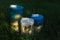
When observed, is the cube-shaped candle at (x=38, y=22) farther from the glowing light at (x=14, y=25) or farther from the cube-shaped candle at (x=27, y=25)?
the glowing light at (x=14, y=25)

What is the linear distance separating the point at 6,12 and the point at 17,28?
1.85 ft

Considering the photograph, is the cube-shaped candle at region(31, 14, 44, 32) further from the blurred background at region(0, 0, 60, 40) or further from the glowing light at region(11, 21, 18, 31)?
the glowing light at region(11, 21, 18, 31)

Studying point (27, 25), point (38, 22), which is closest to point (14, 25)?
point (27, 25)

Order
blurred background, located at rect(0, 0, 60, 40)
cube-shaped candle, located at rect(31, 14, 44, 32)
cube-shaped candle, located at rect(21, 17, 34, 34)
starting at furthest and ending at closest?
1. cube-shaped candle, located at rect(31, 14, 44, 32)
2. cube-shaped candle, located at rect(21, 17, 34, 34)
3. blurred background, located at rect(0, 0, 60, 40)

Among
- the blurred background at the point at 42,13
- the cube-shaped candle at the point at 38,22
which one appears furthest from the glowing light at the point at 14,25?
the cube-shaped candle at the point at 38,22

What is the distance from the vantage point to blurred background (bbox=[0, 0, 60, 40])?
3.93 metres

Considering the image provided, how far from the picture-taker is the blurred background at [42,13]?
3931 mm

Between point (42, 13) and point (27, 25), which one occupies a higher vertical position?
point (42, 13)

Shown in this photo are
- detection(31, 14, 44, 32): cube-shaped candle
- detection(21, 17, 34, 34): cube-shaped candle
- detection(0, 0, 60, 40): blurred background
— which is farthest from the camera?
detection(31, 14, 44, 32): cube-shaped candle

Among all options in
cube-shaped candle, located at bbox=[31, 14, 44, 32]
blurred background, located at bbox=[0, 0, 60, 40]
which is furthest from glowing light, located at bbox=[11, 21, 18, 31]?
cube-shaped candle, located at bbox=[31, 14, 44, 32]

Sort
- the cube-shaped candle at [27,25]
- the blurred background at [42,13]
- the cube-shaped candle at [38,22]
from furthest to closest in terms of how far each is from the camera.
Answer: the cube-shaped candle at [38,22] < the cube-shaped candle at [27,25] < the blurred background at [42,13]

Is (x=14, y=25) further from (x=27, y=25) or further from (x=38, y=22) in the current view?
(x=38, y=22)

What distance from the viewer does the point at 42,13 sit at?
4.96 m

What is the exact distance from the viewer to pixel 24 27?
4.10m
